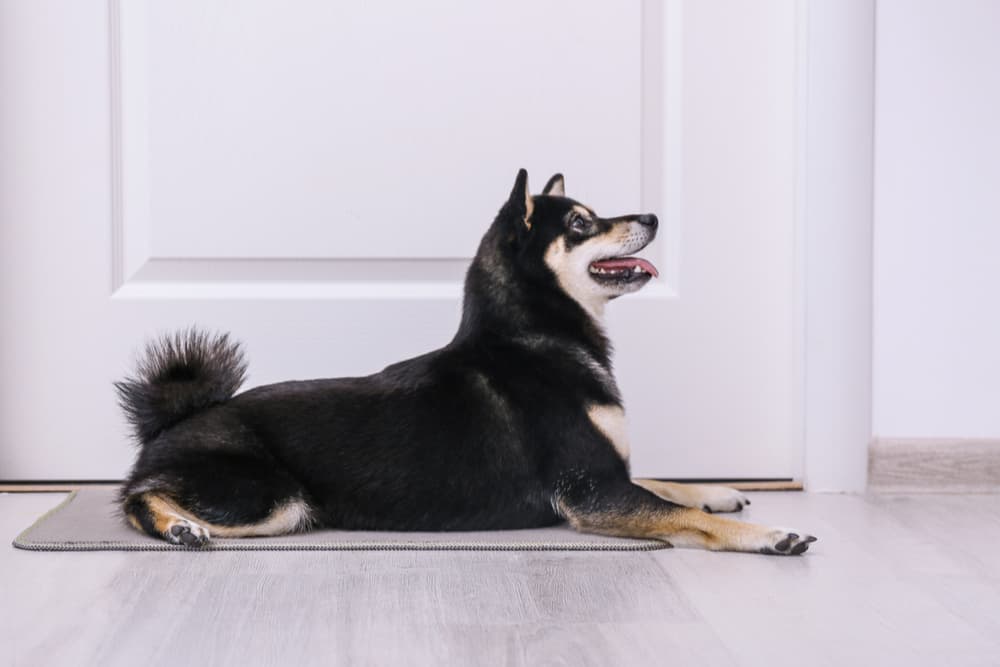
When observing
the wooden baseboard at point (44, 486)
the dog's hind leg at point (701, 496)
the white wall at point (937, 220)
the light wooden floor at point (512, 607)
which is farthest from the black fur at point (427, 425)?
the white wall at point (937, 220)

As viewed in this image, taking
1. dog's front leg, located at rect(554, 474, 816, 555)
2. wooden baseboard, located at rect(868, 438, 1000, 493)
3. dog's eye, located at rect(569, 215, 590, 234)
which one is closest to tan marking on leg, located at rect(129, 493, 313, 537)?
dog's front leg, located at rect(554, 474, 816, 555)

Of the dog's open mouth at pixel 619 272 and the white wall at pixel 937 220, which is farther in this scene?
the white wall at pixel 937 220

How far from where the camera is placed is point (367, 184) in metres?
2.43

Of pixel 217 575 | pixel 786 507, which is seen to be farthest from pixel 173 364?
pixel 786 507

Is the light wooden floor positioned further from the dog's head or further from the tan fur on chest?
→ the dog's head

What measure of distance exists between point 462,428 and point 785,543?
0.56 m

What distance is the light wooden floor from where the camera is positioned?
1.35m

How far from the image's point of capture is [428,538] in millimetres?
1919

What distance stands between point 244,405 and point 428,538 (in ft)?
1.28

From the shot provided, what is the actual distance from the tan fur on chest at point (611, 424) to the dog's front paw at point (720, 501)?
10.5 inches

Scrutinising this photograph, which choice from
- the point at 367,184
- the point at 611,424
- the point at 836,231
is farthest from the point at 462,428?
the point at 836,231

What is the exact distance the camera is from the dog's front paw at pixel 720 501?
2189 millimetres

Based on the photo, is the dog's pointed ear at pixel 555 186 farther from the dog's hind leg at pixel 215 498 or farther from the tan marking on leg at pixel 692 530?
the dog's hind leg at pixel 215 498

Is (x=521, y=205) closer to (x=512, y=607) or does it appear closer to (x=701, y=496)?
(x=701, y=496)
